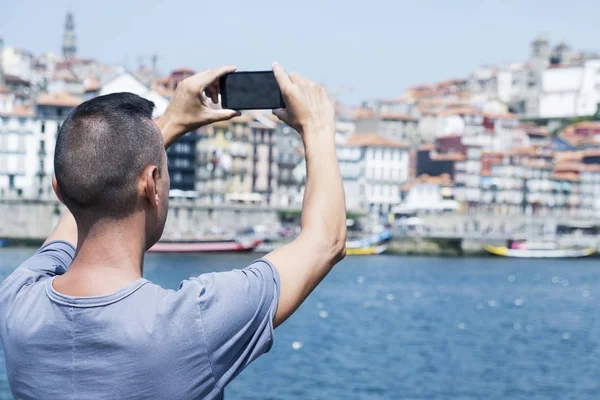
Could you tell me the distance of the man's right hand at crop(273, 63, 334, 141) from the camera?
2580 mm

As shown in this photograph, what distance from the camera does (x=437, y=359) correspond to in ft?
111

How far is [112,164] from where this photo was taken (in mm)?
2328

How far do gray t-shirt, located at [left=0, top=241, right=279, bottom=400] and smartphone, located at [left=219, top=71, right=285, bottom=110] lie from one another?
470 mm

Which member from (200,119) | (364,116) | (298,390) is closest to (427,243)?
(364,116)

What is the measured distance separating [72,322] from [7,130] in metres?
84.2

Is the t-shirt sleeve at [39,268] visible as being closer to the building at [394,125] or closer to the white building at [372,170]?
the white building at [372,170]

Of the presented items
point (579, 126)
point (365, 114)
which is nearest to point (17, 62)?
point (365, 114)

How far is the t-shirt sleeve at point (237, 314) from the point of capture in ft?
7.48

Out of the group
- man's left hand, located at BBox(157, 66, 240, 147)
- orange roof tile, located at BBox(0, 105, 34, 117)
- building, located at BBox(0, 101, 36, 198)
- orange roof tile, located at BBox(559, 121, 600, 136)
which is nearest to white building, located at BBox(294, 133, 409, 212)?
orange roof tile, located at BBox(0, 105, 34, 117)

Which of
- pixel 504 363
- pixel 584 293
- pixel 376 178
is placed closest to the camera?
pixel 504 363

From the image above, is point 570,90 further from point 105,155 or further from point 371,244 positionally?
point 105,155

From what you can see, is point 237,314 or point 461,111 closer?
point 237,314

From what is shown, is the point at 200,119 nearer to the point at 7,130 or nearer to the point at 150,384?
the point at 150,384

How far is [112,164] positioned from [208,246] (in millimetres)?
76101
